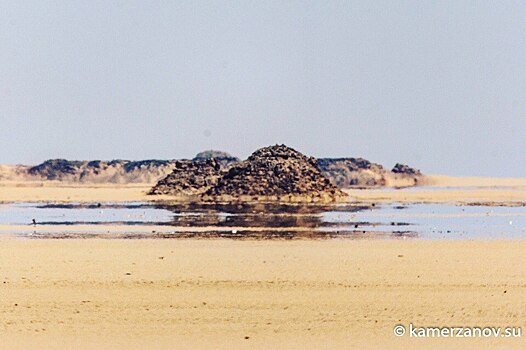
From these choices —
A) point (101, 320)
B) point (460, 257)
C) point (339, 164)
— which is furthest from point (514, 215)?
point (339, 164)

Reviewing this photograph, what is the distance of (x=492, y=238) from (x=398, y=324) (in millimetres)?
14347

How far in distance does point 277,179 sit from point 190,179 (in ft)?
43.8

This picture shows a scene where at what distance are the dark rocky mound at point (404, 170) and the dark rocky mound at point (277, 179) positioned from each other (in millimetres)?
64858

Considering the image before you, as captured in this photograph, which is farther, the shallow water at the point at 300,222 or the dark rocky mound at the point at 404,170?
the dark rocky mound at the point at 404,170

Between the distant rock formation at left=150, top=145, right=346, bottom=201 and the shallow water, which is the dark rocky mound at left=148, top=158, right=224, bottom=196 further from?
the shallow water

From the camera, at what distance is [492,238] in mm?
24828

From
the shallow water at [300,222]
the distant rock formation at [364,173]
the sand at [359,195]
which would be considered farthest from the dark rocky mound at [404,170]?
the shallow water at [300,222]

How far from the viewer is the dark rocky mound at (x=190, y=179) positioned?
63.7m

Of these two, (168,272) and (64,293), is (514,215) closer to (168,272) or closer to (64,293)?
(168,272)

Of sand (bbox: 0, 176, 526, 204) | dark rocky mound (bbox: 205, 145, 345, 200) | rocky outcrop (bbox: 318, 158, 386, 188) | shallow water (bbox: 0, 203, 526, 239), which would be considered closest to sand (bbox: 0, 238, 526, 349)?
shallow water (bbox: 0, 203, 526, 239)

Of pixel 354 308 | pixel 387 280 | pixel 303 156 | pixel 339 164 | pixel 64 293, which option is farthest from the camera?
pixel 339 164

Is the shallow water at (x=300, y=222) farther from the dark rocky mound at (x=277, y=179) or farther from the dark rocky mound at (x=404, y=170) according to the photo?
the dark rocky mound at (x=404, y=170)

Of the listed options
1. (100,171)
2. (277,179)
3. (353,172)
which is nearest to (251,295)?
(277,179)

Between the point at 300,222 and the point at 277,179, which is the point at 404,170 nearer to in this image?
the point at 277,179
